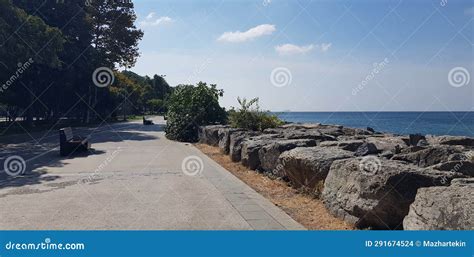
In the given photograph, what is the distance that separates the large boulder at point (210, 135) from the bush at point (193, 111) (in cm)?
217

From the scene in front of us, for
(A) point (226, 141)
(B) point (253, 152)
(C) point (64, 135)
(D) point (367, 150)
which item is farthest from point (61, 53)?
(D) point (367, 150)

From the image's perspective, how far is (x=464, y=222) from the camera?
414 cm

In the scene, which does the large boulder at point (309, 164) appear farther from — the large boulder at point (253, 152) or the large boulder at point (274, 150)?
the large boulder at point (253, 152)

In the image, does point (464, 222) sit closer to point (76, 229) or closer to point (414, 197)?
point (414, 197)

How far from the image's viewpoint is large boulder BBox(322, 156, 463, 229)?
17.7 feet

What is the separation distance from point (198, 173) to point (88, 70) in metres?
28.2

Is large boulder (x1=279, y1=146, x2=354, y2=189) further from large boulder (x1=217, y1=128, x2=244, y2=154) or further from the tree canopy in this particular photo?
the tree canopy

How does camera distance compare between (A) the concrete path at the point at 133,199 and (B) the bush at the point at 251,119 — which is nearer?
(A) the concrete path at the point at 133,199

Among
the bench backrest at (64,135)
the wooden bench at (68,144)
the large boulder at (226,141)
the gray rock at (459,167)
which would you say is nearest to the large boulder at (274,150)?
the gray rock at (459,167)

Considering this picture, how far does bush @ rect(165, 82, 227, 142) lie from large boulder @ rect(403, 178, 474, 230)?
18794mm

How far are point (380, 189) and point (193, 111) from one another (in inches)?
755

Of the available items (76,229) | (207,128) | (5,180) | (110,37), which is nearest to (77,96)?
(110,37)

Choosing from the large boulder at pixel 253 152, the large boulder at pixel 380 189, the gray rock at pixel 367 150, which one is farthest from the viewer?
the large boulder at pixel 253 152

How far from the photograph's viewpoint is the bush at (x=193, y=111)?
23589 mm
